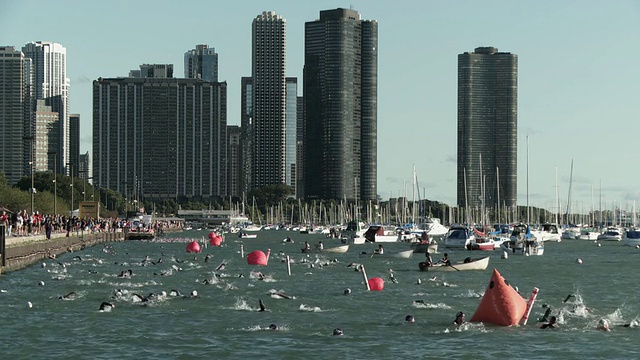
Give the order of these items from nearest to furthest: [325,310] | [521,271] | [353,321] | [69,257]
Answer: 1. [353,321]
2. [325,310]
3. [521,271]
4. [69,257]

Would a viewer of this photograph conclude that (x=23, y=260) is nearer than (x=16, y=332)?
No

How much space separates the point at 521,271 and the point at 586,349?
53380 mm

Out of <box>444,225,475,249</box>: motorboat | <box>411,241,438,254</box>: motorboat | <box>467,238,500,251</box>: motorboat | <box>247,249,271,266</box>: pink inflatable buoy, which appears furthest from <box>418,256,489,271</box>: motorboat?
<box>444,225,475,249</box>: motorboat

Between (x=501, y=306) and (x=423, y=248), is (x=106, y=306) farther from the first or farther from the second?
(x=423, y=248)

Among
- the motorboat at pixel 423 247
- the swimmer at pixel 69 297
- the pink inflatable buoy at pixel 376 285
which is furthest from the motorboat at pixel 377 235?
the swimmer at pixel 69 297

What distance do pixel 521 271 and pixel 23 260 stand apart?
136 feet

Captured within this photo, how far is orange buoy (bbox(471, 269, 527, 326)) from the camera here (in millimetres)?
45406

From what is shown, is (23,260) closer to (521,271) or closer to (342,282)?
(342,282)

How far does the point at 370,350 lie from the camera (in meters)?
41.0

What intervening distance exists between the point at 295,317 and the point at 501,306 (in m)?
10.1

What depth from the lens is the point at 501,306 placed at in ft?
151

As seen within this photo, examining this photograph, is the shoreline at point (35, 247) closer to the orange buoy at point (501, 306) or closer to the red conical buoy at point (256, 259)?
the red conical buoy at point (256, 259)

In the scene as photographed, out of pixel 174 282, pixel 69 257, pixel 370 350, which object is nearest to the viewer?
pixel 370 350

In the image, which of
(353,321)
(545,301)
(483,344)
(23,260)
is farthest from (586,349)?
(23,260)
